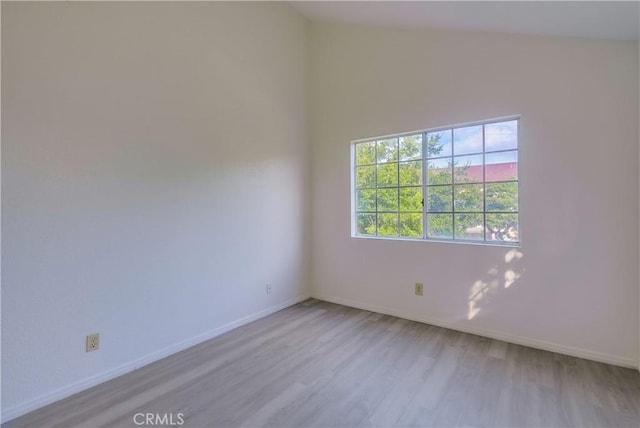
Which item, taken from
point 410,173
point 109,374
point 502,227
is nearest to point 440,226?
point 502,227

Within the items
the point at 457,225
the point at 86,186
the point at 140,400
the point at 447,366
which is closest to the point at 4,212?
the point at 86,186

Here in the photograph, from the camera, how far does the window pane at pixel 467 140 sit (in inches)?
111

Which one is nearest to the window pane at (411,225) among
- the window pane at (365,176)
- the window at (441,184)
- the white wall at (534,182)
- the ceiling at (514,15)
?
the window at (441,184)

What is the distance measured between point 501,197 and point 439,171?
2.02 ft

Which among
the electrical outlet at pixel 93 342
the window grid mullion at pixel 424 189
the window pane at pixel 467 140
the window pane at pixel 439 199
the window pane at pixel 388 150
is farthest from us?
the window pane at pixel 388 150

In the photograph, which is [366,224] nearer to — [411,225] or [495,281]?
[411,225]

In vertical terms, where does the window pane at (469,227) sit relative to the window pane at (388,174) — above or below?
below

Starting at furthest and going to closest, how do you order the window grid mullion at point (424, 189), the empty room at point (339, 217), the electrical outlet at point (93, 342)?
the window grid mullion at point (424, 189) → the electrical outlet at point (93, 342) → the empty room at point (339, 217)

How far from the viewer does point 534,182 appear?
2.49 metres

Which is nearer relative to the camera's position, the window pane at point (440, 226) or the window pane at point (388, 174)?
Result: the window pane at point (440, 226)

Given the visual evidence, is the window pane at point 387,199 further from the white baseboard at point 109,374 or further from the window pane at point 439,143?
the white baseboard at point 109,374

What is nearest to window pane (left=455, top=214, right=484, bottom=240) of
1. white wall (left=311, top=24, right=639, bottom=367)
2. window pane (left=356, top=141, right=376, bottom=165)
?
white wall (left=311, top=24, right=639, bottom=367)

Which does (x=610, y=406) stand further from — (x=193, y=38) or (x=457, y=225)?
(x=193, y=38)

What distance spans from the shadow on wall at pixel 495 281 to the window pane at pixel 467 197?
1.67 ft
